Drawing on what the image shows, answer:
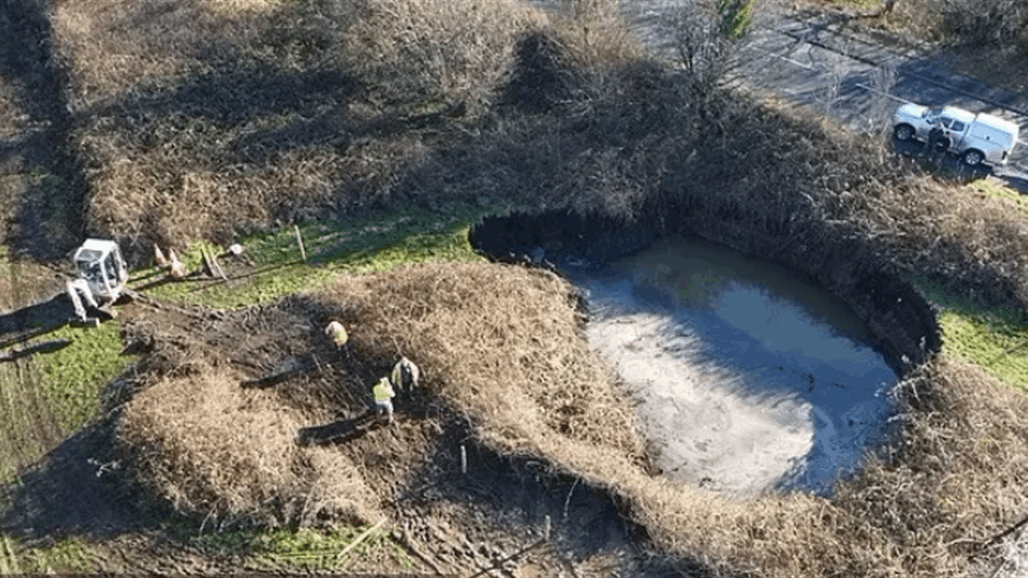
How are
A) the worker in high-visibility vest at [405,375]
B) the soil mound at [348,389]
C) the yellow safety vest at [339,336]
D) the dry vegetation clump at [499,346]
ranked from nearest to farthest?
the soil mound at [348,389]
the worker in high-visibility vest at [405,375]
the dry vegetation clump at [499,346]
the yellow safety vest at [339,336]

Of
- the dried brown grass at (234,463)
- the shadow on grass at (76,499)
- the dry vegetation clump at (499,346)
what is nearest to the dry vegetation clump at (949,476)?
the dry vegetation clump at (499,346)

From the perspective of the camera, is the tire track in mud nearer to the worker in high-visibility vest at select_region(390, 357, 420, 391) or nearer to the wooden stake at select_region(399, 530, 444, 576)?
the worker in high-visibility vest at select_region(390, 357, 420, 391)

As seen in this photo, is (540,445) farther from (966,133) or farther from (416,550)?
(966,133)

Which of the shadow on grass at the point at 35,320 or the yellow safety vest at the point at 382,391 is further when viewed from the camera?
the shadow on grass at the point at 35,320

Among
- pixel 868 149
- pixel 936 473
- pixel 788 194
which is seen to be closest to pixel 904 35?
pixel 868 149

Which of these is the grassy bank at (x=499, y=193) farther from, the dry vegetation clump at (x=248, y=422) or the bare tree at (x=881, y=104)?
the bare tree at (x=881, y=104)

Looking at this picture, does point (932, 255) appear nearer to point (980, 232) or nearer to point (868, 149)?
point (980, 232)
